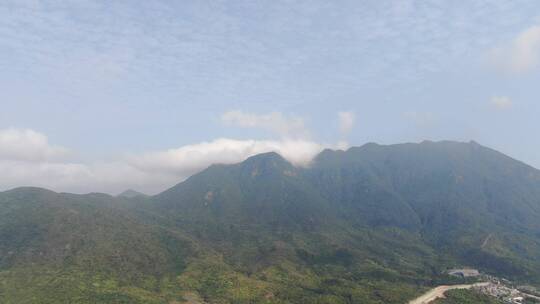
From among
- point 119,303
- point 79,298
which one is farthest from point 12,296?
point 119,303

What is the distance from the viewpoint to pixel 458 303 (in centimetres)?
19838

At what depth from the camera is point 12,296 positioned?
196 metres

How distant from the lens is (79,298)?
198m

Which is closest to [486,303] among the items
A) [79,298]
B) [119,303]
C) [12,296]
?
→ [119,303]

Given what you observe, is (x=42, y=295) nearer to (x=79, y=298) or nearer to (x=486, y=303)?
(x=79, y=298)

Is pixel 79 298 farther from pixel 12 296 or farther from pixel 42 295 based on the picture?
pixel 12 296

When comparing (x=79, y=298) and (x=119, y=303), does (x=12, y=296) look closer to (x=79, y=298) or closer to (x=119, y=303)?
(x=79, y=298)

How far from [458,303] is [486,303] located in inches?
559

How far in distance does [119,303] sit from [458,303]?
163 m

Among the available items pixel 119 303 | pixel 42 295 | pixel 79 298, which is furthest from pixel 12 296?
pixel 119 303

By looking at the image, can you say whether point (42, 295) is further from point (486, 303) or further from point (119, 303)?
point (486, 303)

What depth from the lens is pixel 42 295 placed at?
19700 centimetres

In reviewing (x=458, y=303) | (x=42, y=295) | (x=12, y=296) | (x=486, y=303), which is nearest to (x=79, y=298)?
(x=42, y=295)

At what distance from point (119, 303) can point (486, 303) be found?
17737 cm
